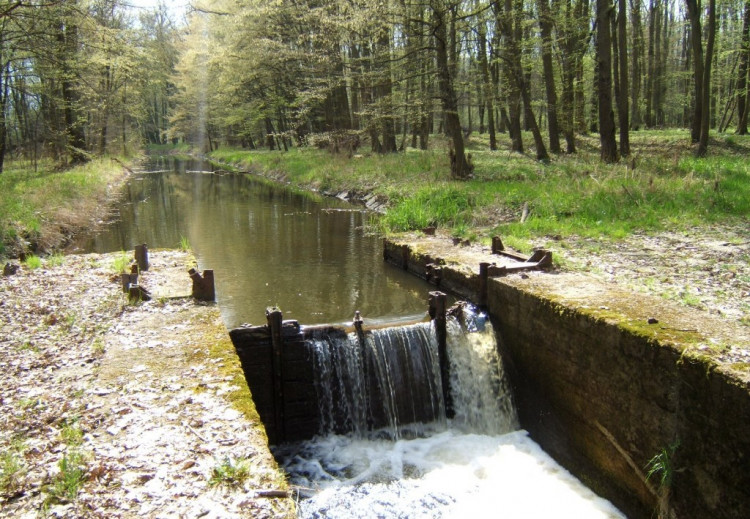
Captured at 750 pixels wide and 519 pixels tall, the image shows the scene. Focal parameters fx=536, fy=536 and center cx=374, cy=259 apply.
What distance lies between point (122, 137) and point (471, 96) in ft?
104

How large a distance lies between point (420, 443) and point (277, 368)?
2015mm

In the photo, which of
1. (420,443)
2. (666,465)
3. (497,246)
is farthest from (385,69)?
(666,465)

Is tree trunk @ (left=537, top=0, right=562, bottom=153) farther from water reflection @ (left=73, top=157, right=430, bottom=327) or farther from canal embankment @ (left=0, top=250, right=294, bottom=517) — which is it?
canal embankment @ (left=0, top=250, right=294, bottom=517)

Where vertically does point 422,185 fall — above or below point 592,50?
below

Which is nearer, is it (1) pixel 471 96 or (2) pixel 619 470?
(2) pixel 619 470

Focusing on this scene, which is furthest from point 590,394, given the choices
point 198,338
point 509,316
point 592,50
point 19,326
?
point 592,50

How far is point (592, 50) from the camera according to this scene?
2667 centimetres


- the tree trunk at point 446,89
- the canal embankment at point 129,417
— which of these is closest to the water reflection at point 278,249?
the canal embankment at point 129,417

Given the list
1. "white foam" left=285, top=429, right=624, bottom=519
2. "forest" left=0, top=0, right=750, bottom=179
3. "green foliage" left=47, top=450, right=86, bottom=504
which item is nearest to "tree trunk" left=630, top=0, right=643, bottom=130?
"forest" left=0, top=0, right=750, bottom=179

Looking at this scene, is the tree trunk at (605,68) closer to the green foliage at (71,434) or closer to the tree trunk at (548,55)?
the tree trunk at (548,55)

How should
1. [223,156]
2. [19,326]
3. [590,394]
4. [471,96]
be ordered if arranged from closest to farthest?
[590,394]
[19,326]
[471,96]
[223,156]

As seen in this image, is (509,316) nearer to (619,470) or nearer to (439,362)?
(439,362)

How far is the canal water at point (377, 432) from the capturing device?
18.3 ft

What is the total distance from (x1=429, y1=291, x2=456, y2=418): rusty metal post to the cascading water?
0.08 meters
